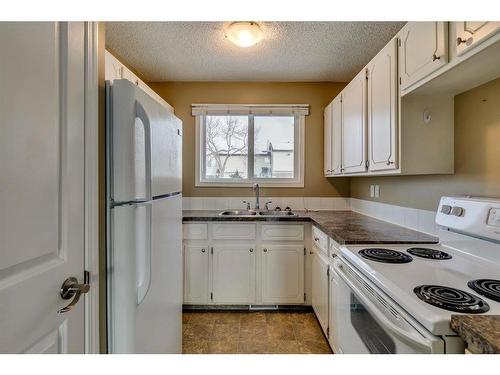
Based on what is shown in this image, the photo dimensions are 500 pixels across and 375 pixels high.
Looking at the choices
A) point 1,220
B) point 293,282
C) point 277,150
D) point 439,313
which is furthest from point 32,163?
point 277,150

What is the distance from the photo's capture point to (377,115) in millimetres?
1727

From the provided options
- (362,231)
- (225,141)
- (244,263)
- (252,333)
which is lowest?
(252,333)

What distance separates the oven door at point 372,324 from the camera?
76 centimetres

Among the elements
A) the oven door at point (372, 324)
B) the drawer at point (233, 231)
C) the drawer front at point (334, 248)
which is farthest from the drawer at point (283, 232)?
the oven door at point (372, 324)

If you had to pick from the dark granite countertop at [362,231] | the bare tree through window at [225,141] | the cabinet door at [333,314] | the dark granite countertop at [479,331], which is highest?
the bare tree through window at [225,141]

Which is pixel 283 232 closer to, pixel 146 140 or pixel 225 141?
pixel 225 141

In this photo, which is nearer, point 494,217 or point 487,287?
point 487,287

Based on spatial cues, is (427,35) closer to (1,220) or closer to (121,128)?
(121,128)

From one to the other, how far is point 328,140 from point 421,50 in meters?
1.57

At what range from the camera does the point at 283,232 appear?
246 centimetres

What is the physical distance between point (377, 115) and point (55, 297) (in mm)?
1898

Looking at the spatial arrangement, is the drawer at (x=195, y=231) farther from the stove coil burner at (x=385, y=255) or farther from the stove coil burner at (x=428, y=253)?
the stove coil burner at (x=428, y=253)

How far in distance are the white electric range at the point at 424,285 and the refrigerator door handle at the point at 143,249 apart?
0.93m

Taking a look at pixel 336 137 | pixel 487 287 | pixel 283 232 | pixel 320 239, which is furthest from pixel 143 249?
pixel 336 137
